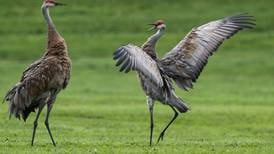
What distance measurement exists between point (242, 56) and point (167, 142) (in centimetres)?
2500

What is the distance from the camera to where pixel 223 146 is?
57.0ft

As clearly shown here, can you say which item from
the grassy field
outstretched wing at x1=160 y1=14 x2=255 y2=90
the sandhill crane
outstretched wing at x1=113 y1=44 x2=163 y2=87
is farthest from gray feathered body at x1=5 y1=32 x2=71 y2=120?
outstretched wing at x1=160 y1=14 x2=255 y2=90

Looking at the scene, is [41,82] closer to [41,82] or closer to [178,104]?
[41,82]

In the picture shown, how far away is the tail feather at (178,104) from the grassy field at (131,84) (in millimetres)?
733

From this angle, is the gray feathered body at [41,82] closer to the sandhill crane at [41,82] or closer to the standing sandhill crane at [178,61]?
the sandhill crane at [41,82]

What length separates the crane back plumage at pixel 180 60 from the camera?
16797 millimetres

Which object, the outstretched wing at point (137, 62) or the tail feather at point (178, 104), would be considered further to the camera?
the tail feather at point (178, 104)

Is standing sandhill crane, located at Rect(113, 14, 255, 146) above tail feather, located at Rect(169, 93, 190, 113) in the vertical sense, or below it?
above

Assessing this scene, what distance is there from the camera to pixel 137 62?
16.2 meters

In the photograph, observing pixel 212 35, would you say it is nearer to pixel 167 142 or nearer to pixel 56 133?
pixel 167 142

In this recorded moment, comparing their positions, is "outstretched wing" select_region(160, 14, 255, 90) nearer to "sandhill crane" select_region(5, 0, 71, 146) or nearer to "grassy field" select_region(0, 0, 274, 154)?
"grassy field" select_region(0, 0, 274, 154)

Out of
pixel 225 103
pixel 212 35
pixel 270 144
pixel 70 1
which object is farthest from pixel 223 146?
pixel 70 1

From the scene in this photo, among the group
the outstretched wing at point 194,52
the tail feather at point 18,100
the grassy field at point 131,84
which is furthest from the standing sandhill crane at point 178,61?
the tail feather at point 18,100

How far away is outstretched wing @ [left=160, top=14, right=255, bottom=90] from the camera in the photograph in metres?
18.0
